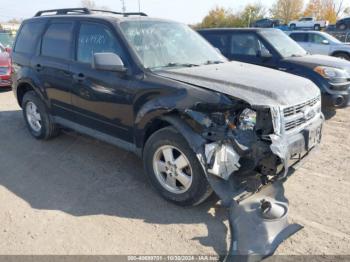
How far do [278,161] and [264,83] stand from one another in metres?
0.83

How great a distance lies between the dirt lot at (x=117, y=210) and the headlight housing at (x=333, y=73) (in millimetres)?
2060

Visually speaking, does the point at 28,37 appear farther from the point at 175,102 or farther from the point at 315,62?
the point at 315,62

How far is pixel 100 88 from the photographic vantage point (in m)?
3.88

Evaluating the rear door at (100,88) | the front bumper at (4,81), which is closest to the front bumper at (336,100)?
the rear door at (100,88)

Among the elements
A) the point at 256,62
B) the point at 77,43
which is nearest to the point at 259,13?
the point at 256,62

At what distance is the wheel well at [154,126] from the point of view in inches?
135

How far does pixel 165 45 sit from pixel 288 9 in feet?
205

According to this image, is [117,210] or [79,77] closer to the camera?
[117,210]

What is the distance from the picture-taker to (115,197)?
11.7 ft

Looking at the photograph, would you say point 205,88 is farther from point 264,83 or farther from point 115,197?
point 115,197

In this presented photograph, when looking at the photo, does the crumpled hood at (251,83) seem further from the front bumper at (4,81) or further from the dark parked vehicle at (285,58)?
the front bumper at (4,81)

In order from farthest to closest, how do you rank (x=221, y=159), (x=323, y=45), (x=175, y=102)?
(x=323, y=45) < (x=175, y=102) < (x=221, y=159)

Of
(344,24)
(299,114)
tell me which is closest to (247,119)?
(299,114)

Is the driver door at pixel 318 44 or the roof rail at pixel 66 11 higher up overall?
the roof rail at pixel 66 11
